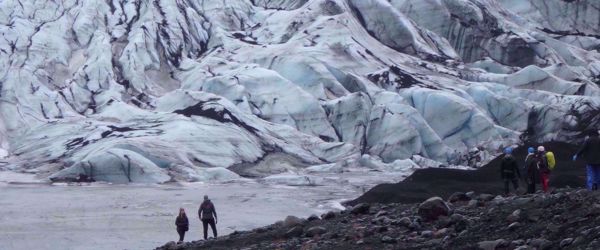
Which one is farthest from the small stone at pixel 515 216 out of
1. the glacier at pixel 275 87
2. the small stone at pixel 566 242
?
the glacier at pixel 275 87

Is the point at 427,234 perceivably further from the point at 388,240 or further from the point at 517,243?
the point at 517,243

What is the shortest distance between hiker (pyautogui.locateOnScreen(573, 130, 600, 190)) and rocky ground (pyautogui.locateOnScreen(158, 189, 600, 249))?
2.71 feet

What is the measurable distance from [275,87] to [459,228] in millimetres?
31871

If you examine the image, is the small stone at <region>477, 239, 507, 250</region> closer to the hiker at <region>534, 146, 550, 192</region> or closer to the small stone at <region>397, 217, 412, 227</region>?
the small stone at <region>397, 217, 412, 227</region>

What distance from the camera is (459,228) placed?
10562 mm

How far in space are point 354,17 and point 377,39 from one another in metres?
1.67

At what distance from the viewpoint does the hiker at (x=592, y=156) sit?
490 inches

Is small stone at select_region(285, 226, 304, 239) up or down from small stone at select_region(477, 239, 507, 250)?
down

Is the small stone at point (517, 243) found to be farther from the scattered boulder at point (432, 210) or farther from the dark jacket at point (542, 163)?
the dark jacket at point (542, 163)

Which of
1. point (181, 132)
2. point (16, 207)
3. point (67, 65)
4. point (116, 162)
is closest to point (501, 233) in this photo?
point (16, 207)

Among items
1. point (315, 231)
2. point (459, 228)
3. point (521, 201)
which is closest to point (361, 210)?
point (315, 231)

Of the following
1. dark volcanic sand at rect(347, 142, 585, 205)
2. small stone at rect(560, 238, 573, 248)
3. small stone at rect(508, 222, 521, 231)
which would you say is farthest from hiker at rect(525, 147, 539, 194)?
dark volcanic sand at rect(347, 142, 585, 205)

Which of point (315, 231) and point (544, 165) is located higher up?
point (544, 165)

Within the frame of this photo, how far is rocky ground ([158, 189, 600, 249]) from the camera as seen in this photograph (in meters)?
9.14
